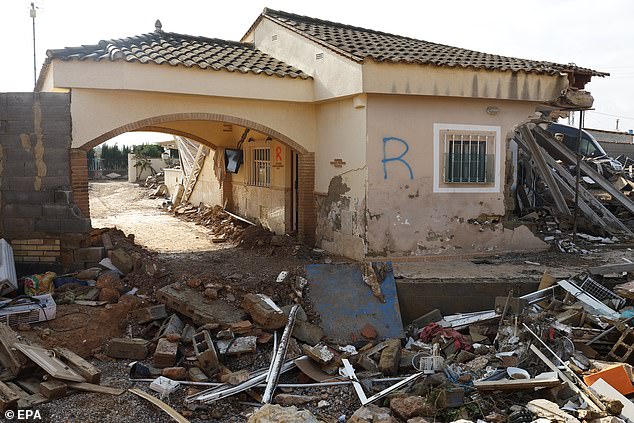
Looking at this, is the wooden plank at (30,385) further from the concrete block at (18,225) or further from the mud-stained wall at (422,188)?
the mud-stained wall at (422,188)

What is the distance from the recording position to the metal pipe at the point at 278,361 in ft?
20.4

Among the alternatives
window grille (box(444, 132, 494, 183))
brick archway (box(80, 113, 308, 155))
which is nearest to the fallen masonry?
brick archway (box(80, 113, 308, 155))

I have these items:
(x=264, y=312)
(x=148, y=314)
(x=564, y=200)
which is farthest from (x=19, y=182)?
(x=564, y=200)

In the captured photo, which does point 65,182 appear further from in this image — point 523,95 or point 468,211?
point 523,95

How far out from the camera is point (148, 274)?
30.0 feet

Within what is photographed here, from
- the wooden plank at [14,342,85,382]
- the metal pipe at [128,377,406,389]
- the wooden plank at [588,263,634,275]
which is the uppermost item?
the wooden plank at [588,263,634,275]

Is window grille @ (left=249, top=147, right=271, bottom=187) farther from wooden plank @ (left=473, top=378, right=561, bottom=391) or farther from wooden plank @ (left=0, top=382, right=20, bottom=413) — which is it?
wooden plank @ (left=0, top=382, right=20, bottom=413)

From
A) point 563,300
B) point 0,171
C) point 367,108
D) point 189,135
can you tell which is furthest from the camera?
point 189,135

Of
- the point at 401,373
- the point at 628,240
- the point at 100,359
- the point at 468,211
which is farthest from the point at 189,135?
the point at 628,240

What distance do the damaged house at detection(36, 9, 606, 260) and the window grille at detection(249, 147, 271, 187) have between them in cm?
211

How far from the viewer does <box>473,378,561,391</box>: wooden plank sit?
6.20 m

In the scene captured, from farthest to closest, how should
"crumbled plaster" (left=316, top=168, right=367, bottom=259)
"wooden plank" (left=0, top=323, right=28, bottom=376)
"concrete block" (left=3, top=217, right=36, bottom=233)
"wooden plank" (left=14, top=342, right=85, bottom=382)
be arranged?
"crumbled plaster" (left=316, top=168, right=367, bottom=259)
"concrete block" (left=3, top=217, right=36, bottom=233)
"wooden plank" (left=0, top=323, right=28, bottom=376)
"wooden plank" (left=14, top=342, right=85, bottom=382)

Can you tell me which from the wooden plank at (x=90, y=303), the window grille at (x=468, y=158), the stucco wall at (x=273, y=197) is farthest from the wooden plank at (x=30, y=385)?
the window grille at (x=468, y=158)

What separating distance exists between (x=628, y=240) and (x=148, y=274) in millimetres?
10203
